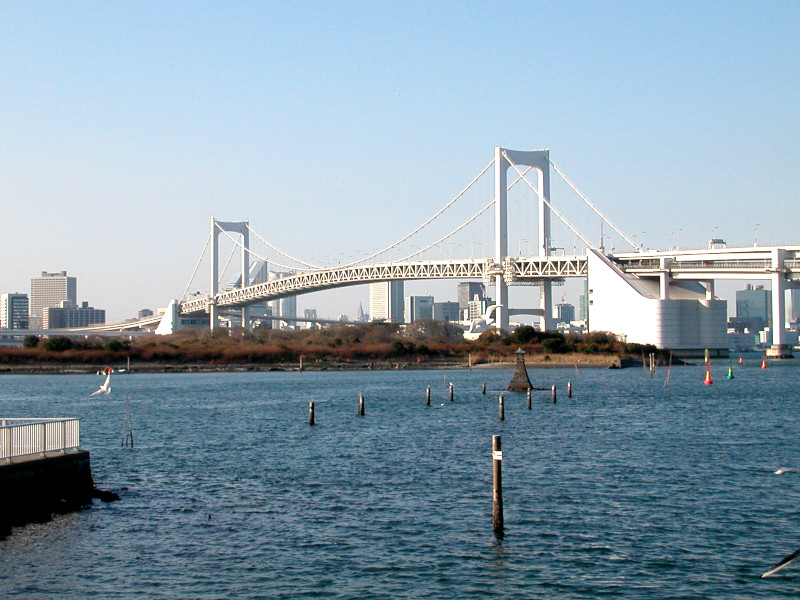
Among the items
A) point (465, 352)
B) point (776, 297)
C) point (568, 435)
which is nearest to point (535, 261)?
point (465, 352)

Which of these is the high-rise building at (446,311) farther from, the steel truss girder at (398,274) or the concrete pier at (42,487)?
the concrete pier at (42,487)

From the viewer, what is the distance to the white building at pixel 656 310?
69250 mm

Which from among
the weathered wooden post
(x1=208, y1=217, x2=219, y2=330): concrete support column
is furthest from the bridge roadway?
the weathered wooden post

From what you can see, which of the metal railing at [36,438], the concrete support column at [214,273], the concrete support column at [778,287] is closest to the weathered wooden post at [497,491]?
the metal railing at [36,438]

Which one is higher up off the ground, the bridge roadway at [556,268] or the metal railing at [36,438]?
the bridge roadway at [556,268]

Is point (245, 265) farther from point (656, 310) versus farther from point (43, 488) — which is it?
point (43, 488)

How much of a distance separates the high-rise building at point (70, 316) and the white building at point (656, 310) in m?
116

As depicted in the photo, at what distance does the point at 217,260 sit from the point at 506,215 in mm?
35051

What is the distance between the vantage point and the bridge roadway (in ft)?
225

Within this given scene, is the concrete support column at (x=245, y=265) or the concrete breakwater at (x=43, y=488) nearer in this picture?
the concrete breakwater at (x=43, y=488)

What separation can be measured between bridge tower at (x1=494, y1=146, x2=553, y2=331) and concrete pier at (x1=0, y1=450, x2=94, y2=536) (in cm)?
6070

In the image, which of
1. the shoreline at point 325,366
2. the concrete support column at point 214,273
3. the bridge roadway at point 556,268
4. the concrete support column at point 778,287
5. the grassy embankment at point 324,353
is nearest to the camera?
the shoreline at point 325,366

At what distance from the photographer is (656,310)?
68.8 m

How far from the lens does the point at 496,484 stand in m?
13.3
